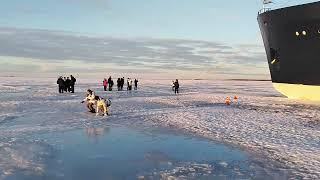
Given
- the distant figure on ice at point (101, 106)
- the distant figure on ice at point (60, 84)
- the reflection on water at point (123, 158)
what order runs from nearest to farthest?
the reflection on water at point (123, 158) < the distant figure on ice at point (101, 106) < the distant figure on ice at point (60, 84)

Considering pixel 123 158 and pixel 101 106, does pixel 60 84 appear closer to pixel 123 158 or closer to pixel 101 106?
pixel 101 106

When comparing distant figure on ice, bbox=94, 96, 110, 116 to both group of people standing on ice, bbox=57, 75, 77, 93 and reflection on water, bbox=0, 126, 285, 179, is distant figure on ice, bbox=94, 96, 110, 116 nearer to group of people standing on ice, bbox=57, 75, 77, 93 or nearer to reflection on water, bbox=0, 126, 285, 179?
reflection on water, bbox=0, 126, 285, 179

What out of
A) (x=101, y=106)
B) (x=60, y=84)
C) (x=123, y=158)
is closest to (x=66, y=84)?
(x=60, y=84)

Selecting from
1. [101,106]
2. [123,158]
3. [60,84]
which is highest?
[60,84]

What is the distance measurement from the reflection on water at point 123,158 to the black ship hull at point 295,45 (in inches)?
582

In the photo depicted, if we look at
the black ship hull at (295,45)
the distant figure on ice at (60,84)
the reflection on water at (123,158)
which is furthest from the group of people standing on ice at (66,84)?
the reflection on water at (123,158)

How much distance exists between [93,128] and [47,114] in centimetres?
498

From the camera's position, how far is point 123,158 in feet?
28.4

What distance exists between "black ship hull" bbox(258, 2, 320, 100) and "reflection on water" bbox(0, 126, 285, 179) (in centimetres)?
1479

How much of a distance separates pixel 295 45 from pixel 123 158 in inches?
750

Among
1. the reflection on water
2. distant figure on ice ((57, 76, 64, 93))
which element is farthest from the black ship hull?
distant figure on ice ((57, 76, 64, 93))

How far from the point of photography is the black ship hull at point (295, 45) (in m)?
23.7

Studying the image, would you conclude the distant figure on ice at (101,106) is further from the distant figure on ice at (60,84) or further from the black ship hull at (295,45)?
the distant figure on ice at (60,84)

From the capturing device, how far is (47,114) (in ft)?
58.1
